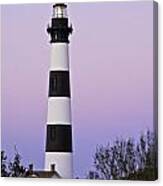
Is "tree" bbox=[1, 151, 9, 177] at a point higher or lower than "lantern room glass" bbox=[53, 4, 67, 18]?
lower

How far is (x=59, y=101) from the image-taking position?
217 centimetres

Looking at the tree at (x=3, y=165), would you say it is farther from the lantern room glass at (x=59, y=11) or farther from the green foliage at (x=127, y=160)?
the lantern room glass at (x=59, y=11)

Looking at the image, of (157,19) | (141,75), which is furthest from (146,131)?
(157,19)

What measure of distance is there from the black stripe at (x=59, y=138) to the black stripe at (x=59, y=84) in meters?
0.10

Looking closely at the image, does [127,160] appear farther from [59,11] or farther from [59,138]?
[59,11]

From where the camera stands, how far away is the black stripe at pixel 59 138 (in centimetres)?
216

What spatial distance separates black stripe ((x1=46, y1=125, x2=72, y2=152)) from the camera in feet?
7.08

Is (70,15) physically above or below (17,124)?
above

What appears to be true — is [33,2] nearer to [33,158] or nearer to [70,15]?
[70,15]

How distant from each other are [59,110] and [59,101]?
0.03 meters

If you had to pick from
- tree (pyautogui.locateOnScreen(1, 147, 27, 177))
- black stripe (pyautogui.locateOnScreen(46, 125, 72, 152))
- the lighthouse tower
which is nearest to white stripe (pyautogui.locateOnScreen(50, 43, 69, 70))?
the lighthouse tower

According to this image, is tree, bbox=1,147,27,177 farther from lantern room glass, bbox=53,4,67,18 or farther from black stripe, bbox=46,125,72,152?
lantern room glass, bbox=53,4,67,18

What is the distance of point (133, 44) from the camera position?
2113 millimetres

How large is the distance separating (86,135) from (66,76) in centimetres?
18
